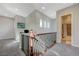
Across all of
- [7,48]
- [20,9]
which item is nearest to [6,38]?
[7,48]

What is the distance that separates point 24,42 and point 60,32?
0.71m

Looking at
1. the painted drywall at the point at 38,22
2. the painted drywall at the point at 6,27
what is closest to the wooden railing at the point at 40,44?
the painted drywall at the point at 38,22

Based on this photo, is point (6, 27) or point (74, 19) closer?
point (74, 19)

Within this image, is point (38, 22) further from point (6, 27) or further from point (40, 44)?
point (6, 27)

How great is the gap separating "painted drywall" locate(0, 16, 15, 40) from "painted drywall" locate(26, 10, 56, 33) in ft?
0.99

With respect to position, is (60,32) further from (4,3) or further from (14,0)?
(4,3)

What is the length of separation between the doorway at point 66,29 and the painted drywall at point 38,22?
0.19 metres

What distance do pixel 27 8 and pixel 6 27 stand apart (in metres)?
0.54

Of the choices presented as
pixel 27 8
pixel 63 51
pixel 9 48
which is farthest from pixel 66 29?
pixel 9 48

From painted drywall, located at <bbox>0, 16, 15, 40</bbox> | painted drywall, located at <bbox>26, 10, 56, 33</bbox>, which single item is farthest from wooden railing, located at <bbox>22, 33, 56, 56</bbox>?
painted drywall, located at <bbox>0, 16, 15, 40</bbox>

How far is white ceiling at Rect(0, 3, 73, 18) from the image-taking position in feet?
6.42

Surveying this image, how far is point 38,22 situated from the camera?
80.7 inches

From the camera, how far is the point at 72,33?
1.96 m

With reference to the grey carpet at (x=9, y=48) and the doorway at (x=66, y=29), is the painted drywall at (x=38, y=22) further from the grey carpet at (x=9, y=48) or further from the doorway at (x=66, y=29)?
the grey carpet at (x=9, y=48)
